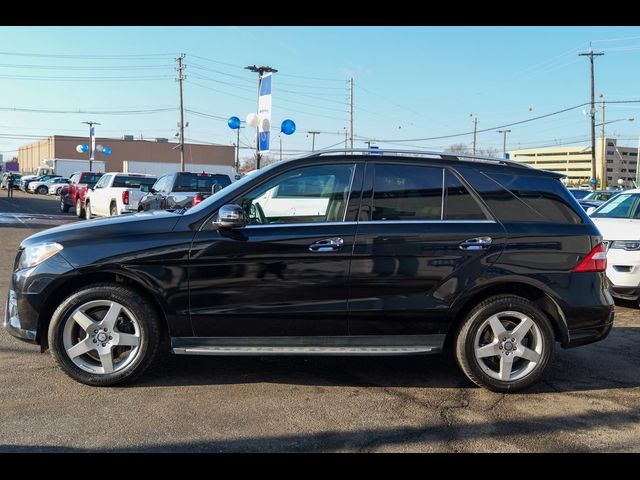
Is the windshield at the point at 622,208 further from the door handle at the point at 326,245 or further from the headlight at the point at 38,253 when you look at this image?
the headlight at the point at 38,253

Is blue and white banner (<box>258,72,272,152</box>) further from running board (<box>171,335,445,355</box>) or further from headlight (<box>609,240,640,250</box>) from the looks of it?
running board (<box>171,335,445,355</box>)

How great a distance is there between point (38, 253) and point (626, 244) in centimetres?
701

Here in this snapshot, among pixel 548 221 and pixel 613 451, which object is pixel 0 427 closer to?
pixel 613 451

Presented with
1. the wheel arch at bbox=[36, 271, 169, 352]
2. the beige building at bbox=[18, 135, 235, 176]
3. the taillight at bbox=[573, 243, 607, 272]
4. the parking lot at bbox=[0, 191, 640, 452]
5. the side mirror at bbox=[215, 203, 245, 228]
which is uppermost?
the beige building at bbox=[18, 135, 235, 176]

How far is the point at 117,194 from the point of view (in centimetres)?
1597

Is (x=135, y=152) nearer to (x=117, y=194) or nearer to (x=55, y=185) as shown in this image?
(x=55, y=185)

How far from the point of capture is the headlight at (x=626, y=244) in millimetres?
7403

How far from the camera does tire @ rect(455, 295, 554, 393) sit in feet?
14.6

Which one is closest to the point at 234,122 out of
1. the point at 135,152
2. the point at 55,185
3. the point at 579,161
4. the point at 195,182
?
the point at 195,182

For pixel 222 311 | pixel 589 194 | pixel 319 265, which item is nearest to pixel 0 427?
pixel 222 311

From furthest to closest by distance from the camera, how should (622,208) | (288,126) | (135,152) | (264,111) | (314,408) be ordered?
(135,152)
(288,126)
(264,111)
(622,208)
(314,408)

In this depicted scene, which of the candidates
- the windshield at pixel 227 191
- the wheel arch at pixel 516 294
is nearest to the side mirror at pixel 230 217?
the windshield at pixel 227 191

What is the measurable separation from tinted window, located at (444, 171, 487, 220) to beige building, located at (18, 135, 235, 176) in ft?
296

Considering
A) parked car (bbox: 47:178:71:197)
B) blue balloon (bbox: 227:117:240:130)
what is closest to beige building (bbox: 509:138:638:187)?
parked car (bbox: 47:178:71:197)
